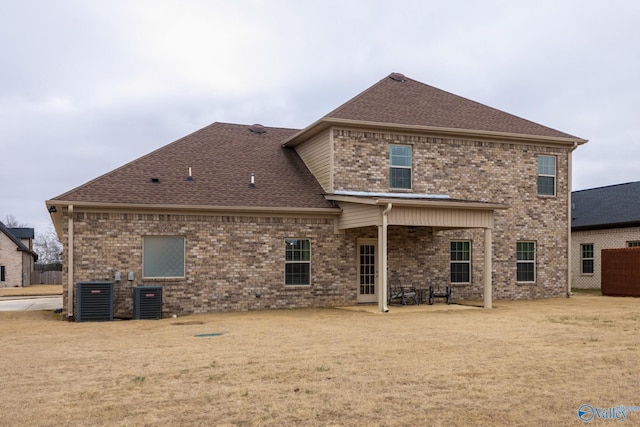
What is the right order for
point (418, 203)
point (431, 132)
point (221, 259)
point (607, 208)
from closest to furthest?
point (418, 203) < point (221, 259) < point (431, 132) < point (607, 208)

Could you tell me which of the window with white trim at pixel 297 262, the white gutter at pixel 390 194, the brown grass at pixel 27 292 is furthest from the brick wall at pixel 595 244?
the brown grass at pixel 27 292

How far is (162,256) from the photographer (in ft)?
59.3

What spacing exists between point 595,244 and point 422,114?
43.0ft

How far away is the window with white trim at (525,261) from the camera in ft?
73.3

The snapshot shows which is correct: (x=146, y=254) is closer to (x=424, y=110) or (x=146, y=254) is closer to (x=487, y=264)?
(x=487, y=264)

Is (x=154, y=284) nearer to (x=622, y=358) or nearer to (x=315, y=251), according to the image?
(x=315, y=251)

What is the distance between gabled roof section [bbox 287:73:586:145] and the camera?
20.4 metres

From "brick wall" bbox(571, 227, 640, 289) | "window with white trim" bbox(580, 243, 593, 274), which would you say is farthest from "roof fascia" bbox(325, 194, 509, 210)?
"window with white trim" bbox(580, 243, 593, 274)

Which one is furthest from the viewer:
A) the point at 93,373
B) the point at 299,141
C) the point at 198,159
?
the point at 299,141

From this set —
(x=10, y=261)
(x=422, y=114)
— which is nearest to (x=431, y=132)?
(x=422, y=114)

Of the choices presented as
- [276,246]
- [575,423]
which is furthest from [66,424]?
[276,246]

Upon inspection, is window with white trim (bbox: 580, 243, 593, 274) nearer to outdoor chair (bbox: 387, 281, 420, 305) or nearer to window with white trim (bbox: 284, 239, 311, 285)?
outdoor chair (bbox: 387, 281, 420, 305)

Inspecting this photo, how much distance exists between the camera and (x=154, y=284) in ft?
58.7

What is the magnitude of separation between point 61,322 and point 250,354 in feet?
27.6
